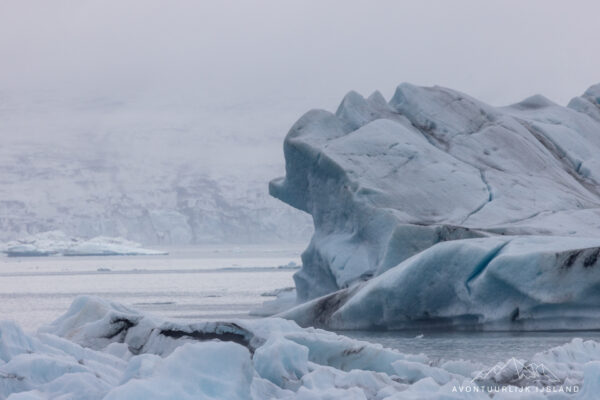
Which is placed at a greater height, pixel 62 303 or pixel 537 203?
pixel 537 203

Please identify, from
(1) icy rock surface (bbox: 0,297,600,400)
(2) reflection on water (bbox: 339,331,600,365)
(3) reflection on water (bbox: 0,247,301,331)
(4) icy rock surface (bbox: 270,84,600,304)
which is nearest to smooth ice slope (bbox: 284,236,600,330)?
(2) reflection on water (bbox: 339,331,600,365)

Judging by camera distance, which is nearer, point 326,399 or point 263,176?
point 326,399

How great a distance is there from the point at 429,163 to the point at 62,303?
31.5ft

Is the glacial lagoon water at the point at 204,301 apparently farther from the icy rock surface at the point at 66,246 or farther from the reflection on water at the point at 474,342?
the icy rock surface at the point at 66,246

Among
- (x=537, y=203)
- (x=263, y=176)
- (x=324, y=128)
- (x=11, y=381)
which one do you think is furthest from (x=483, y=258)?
(x=263, y=176)

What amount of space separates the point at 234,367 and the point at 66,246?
54.2m

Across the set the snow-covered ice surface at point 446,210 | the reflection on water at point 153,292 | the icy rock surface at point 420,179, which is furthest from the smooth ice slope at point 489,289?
the reflection on water at point 153,292

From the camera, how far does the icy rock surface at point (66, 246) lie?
56406mm

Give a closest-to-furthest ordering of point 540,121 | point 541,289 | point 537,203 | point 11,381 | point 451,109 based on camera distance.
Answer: point 11,381
point 541,289
point 537,203
point 451,109
point 540,121

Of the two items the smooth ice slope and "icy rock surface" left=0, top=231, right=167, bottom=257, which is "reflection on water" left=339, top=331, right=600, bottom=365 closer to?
the smooth ice slope

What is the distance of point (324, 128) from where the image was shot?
16969mm

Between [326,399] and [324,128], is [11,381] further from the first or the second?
[324,128]

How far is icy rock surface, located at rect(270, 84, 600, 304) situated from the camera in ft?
47.9

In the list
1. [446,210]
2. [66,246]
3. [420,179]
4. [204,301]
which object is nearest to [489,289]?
[446,210]
